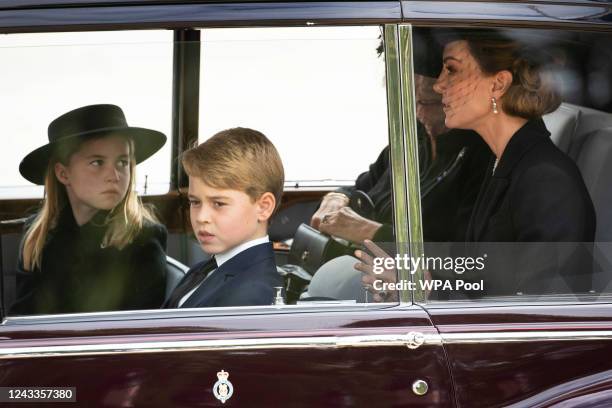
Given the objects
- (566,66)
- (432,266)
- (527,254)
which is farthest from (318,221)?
(566,66)

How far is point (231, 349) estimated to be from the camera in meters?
3.02

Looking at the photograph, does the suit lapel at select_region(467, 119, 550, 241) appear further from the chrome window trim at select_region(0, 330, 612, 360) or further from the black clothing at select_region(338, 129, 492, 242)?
the chrome window trim at select_region(0, 330, 612, 360)

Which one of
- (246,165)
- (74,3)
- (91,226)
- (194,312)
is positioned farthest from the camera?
(91,226)

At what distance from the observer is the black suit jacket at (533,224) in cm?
320

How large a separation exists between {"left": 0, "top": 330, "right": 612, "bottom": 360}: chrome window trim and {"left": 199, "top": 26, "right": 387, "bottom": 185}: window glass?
44cm

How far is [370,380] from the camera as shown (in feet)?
9.95

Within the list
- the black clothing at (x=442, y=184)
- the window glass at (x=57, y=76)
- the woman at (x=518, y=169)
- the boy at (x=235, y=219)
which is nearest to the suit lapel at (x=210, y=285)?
the boy at (x=235, y=219)

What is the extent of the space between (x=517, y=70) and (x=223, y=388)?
3.71ft

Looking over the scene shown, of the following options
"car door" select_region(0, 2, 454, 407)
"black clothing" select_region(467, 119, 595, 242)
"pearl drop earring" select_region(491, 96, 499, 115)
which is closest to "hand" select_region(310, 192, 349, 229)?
"car door" select_region(0, 2, 454, 407)

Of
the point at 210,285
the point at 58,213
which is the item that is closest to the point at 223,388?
the point at 210,285

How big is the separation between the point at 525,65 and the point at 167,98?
1.02 m

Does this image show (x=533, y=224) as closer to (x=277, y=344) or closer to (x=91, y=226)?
(x=277, y=344)

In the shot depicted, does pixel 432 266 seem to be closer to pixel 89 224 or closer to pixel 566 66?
pixel 566 66

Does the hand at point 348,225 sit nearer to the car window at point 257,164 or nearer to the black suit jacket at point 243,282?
the car window at point 257,164
